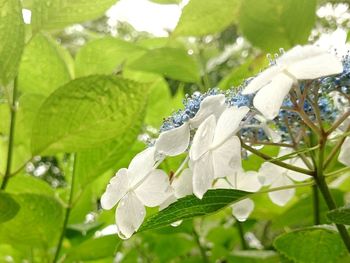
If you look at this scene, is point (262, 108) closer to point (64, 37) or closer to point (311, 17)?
point (311, 17)

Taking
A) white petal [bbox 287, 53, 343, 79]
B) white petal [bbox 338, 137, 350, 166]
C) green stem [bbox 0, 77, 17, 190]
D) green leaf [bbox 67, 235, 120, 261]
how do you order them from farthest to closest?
green leaf [bbox 67, 235, 120, 261], green stem [bbox 0, 77, 17, 190], white petal [bbox 338, 137, 350, 166], white petal [bbox 287, 53, 343, 79]

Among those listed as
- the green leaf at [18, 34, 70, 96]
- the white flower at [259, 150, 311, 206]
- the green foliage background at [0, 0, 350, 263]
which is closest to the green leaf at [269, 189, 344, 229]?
the green foliage background at [0, 0, 350, 263]

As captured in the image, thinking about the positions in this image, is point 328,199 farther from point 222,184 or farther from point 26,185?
point 26,185

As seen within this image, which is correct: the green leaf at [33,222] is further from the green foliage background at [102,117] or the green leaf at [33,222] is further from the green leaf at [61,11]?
the green leaf at [61,11]

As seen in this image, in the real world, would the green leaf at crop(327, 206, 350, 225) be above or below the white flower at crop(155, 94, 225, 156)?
below

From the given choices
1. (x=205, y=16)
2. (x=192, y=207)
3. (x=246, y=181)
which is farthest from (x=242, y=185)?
(x=205, y=16)

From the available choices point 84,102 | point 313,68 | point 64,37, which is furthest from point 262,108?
point 64,37

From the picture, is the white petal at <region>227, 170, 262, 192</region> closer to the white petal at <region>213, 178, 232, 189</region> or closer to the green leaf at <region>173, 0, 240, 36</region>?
the white petal at <region>213, 178, 232, 189</region>
